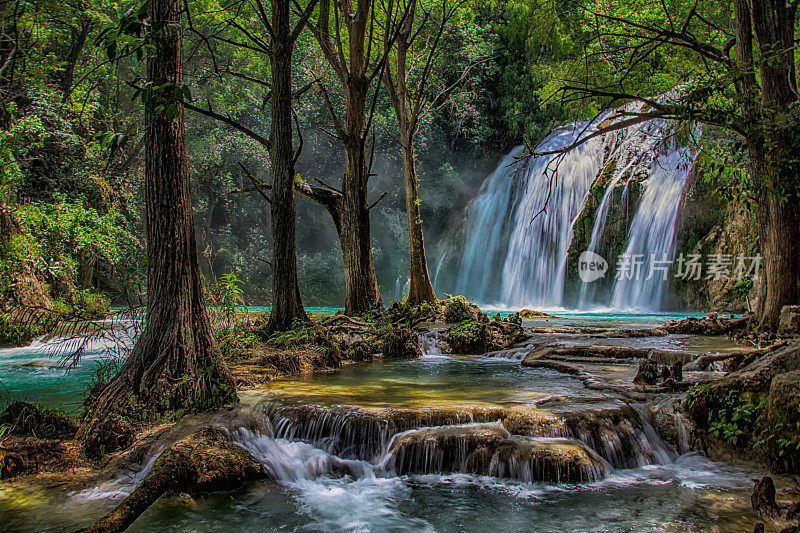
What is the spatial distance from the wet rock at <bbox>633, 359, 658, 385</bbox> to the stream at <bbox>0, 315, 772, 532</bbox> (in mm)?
278

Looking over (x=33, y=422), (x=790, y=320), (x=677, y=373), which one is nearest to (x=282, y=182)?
(x=33, y=422)

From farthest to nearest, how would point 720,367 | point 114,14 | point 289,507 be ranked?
point 114,14
point 720,367
point 289,507

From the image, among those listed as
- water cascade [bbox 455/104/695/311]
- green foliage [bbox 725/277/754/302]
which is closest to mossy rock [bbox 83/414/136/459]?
green foliage [bbox 725/277/754/302]

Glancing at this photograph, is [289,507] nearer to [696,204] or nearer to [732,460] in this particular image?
[732,460]

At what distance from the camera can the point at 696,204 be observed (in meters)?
16.1

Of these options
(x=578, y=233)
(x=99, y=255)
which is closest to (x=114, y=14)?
(x=99, y=255)

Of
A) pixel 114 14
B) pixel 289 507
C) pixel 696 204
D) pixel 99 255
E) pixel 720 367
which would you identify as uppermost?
pixel 114 14

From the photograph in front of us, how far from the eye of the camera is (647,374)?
255 inches

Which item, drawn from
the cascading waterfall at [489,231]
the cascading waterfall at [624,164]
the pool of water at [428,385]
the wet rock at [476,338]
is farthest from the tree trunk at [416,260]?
the cascading waterfall at [489,231]

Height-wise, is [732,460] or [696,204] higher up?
[696,204]

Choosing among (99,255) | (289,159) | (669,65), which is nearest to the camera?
(289,159)

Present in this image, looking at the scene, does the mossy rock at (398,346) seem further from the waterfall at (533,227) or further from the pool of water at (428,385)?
the waterfall at (533,227)

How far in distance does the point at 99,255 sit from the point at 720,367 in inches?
730

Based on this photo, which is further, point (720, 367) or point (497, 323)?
point (497, 323)
